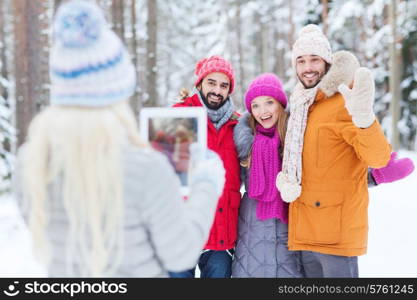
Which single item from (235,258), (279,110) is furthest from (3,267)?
(279,110)

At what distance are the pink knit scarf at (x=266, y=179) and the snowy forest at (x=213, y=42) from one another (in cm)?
111

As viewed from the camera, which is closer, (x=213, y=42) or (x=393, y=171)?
(x=393, y=171)

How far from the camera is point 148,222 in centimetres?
206

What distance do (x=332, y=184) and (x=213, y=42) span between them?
3008cm

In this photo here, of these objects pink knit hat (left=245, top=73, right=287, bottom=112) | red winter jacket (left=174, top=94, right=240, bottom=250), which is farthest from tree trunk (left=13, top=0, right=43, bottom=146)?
pink knit hat (left=245, top=73, right=287, bottom=112)

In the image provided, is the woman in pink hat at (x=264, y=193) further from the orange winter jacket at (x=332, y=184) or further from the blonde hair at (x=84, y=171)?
the blonde hair at (x=84, y=171)

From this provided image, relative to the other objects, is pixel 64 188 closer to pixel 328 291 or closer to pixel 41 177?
pixel 41 177

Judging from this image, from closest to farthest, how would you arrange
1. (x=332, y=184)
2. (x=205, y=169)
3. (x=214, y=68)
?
(x=205, y=169) < (x=332, y=184) < (x=214, y=68)

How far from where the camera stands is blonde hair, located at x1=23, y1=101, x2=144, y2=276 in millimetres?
1933

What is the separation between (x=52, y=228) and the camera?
2082 mm

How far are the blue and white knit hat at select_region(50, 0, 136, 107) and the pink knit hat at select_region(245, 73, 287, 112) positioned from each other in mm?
1818

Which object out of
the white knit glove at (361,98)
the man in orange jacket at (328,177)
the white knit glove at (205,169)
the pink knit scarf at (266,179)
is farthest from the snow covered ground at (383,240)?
the white knit glove at (205,169)

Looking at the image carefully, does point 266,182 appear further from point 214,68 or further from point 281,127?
point 214,68

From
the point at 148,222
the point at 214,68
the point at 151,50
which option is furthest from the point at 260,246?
the point at 151,50
